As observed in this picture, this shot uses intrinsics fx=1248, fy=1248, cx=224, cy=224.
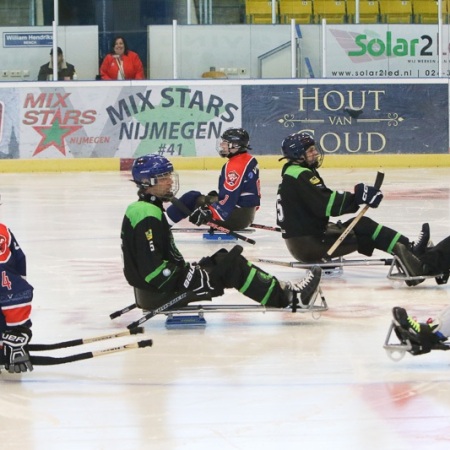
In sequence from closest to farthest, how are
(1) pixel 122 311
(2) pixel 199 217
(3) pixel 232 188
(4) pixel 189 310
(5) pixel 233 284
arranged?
(5) pixel 233 284 < (4) pixel 189 310 < (1) pixel 122 311 < (2) pixel 199 217 < (3) pixel 232 188

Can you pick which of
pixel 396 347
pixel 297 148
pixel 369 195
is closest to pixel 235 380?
pixel 396 347

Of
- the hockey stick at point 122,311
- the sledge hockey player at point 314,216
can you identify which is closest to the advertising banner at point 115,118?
the sledge hockey player at point 314,216

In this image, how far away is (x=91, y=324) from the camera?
20.7 feet

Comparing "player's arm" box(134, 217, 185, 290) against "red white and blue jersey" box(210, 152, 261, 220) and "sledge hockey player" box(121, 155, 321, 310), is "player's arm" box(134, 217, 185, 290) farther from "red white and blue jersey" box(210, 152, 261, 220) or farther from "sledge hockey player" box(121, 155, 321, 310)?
"red white and blue jersey" box(210, 152, 261, 220)

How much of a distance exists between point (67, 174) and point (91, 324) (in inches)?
396

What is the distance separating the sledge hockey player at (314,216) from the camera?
7312mm

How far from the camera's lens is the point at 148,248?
5738 millimetres

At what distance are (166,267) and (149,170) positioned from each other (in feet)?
1.58

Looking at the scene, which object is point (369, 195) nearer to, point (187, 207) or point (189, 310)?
point (189, 310)

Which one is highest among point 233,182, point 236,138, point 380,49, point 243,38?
point 243,38

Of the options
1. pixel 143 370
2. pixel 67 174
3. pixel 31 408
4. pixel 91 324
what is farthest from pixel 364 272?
pixel 67 174

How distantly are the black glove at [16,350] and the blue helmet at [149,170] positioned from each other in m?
1.23

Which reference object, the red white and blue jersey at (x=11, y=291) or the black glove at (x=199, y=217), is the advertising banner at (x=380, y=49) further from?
the red white and blue jersey at (x=11, y=291)

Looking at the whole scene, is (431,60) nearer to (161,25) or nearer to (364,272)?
(161,25)
